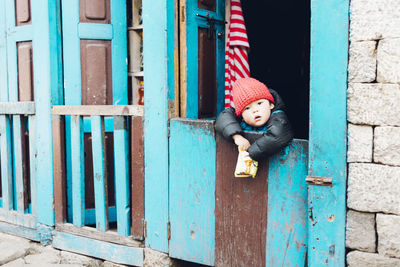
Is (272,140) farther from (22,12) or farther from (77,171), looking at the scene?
(22,12)

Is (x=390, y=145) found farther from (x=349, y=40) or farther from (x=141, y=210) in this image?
(x=141, y=210)

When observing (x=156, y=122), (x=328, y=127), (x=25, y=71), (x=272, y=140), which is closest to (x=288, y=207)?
(x=272, y=140)

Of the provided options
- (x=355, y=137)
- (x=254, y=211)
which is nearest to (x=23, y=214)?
(x=254, y=211)

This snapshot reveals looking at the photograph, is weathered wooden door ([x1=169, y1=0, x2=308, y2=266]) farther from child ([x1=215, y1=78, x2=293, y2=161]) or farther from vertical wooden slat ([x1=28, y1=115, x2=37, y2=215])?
vertical wooden slat ([x1=28, y1=115, x2=37, y2=215])

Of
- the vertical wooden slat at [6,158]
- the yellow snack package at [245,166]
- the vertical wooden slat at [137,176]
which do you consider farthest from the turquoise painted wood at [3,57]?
the yellow snack package at [245,166]

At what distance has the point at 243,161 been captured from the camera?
2582 millimetres

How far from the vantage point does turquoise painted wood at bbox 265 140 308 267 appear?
101 inches

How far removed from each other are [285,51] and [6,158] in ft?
13.5

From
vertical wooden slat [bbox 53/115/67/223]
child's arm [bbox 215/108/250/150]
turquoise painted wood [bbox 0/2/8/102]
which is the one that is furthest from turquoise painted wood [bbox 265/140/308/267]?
turquoise painted wood [bbox 0/2/8/102]

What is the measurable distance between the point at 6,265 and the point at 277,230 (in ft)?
7.94

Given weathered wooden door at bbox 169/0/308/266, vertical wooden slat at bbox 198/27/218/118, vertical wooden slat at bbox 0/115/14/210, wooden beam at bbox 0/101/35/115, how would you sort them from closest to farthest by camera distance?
1. weathered wooden door at bbox 169/0/308/266
2. vertical wooden slat at bbox 198/27/218/118
3. wooden beam at bbox 0/101/35/115
4. vertical wooden slat at bbox 0/115/14/210

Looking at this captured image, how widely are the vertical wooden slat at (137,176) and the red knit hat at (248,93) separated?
90 centimetres

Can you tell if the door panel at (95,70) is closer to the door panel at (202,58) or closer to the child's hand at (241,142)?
the door panel at (202,58)

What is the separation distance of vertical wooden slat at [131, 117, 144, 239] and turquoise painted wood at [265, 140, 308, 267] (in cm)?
111
